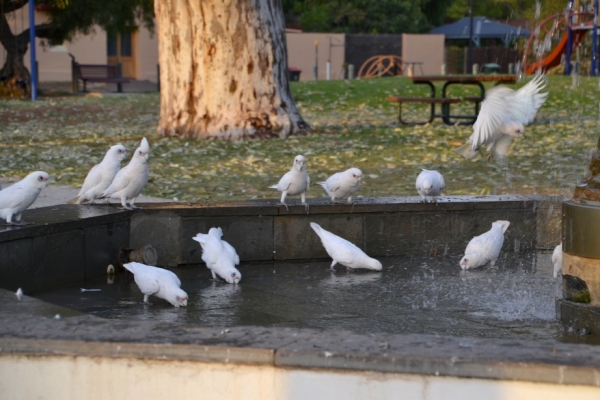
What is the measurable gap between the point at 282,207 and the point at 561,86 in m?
19.4

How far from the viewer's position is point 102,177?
7254mm

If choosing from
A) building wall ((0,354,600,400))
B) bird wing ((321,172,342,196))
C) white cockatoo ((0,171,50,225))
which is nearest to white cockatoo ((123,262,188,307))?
white cockatoo ((0,171,50,225))

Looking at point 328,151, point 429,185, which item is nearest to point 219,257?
point 429,185

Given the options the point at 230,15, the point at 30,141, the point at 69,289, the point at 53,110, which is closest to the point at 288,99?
the point at 230,15

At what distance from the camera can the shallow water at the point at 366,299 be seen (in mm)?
5332

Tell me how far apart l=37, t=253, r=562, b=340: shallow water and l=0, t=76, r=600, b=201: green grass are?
121 inches

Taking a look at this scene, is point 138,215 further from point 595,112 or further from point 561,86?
point 561,86

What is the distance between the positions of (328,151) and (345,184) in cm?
704

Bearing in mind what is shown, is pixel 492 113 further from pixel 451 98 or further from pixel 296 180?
pixel 451 98

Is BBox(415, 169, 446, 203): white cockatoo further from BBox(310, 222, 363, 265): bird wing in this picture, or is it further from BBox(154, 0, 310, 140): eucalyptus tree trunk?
BBox(154, 0, 310, 140): eucalyptus tree trunk

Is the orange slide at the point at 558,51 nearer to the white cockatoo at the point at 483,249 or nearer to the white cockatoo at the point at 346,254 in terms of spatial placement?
the white cockatoo at the point at 483,249

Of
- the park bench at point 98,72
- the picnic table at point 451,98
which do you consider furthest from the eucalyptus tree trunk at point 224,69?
the park bench at point 98,72

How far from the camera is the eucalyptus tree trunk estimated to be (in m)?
16.7

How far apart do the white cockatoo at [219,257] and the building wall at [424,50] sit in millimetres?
41253
